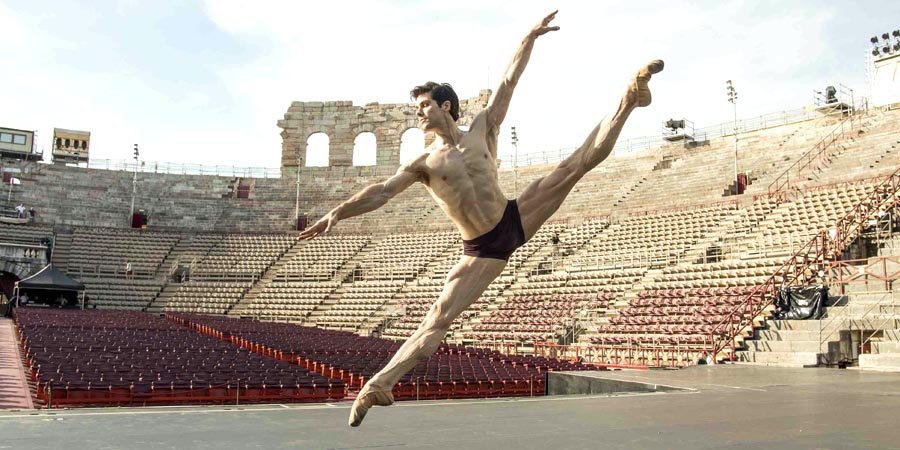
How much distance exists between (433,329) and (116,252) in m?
42.4

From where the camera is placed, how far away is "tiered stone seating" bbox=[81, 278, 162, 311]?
37.8 meters

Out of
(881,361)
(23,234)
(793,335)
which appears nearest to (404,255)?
(23,234)

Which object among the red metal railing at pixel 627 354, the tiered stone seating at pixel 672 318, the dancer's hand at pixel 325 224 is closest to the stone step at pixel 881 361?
the red metal railing at pixel 627 354

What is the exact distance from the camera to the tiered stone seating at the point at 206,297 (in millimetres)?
37469

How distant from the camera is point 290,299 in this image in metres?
35.9

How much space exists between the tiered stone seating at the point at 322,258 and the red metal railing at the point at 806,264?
23.1m

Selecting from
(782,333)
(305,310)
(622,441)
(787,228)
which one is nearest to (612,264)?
(787,228)

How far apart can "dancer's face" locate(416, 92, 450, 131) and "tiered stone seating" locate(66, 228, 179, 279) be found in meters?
40.1

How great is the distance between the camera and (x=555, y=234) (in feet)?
116

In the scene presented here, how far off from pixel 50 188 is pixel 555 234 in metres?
32.3

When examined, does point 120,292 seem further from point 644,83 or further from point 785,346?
point 644,83

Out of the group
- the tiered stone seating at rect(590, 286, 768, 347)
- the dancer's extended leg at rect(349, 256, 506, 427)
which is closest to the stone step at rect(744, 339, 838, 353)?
the tiered stone seating at rect(590, 286, 768, 347)

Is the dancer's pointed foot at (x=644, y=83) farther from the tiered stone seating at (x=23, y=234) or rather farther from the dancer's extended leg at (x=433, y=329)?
the tiered stone seating at (x=23, y=234)

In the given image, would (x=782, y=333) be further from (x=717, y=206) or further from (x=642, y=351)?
(x=717, y=206)
